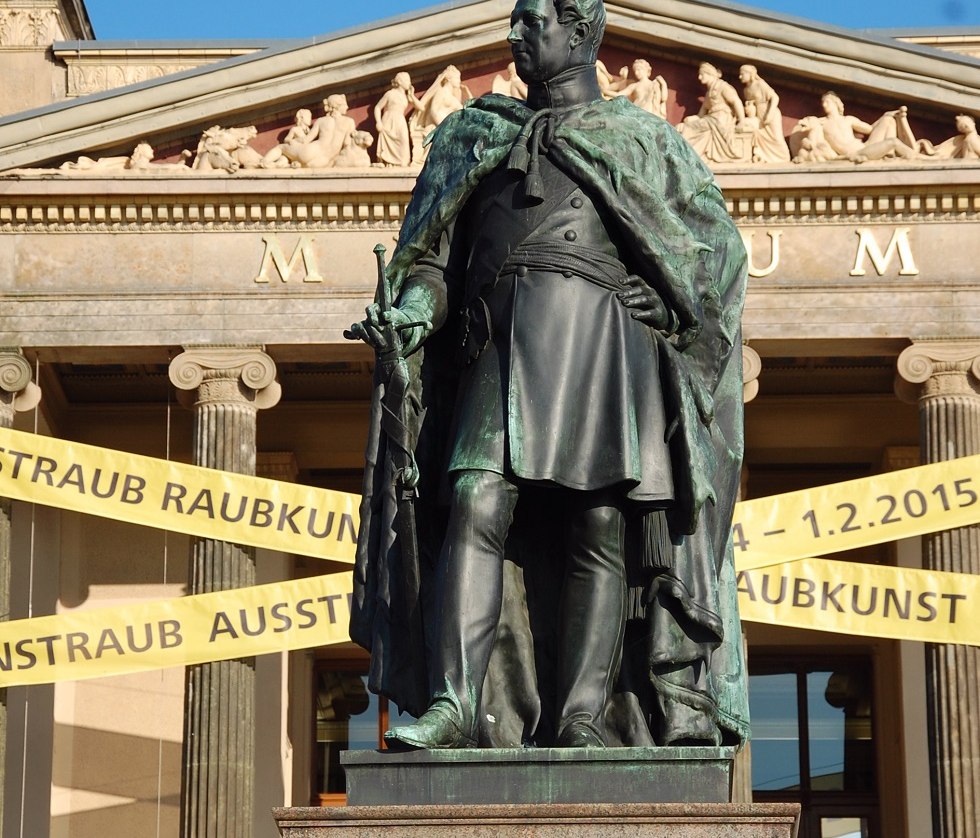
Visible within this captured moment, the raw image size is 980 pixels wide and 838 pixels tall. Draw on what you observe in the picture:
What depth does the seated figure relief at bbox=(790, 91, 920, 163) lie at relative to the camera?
28266 millimetres

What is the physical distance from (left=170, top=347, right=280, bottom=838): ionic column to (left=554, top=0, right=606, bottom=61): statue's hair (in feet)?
66.2

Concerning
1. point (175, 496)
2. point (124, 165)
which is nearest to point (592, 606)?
point (175, 496)

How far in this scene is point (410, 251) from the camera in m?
7.23

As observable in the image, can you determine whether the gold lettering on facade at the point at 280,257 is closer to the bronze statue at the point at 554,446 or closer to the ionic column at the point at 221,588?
the ionic column at the point at 221,588

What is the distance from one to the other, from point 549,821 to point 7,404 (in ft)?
74.9

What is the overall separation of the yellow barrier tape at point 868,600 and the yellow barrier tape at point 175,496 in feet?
13.8

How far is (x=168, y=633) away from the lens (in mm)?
26266

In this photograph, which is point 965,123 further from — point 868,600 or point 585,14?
point 585,14

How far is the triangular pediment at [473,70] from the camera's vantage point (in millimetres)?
28016

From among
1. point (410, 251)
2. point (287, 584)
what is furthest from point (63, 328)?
point (410, 251)

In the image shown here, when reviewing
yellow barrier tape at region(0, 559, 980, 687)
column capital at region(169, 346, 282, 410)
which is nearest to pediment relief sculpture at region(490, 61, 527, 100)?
column capital at region(169, 346, 282, 410)

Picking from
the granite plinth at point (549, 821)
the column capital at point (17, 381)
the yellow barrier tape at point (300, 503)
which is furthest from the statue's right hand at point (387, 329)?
the column capital at point (17, 381)

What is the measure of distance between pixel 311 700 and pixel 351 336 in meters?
26.6

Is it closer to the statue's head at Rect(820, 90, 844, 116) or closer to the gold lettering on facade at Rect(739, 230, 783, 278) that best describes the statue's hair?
the gold lettering on facade at Rect(739, 230, 783, 278)
